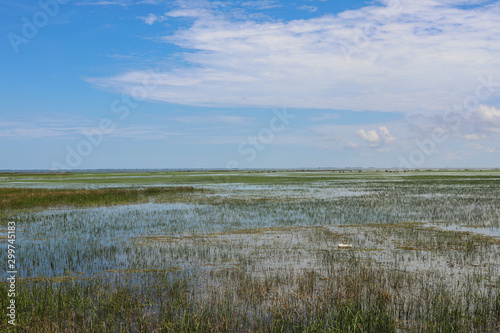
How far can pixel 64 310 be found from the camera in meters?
7.65

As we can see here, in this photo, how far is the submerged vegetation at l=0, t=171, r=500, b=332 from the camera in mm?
7297

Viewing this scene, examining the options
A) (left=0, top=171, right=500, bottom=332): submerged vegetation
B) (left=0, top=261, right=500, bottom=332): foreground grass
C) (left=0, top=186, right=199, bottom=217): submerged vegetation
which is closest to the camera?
(left=0, top=261, right=500, bottom=332): foreground grass

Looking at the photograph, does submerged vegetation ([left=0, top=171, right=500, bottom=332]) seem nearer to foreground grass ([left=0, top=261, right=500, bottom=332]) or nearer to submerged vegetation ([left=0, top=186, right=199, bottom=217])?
foreground grass ([left=0, top=261, right=500, bottom=332])

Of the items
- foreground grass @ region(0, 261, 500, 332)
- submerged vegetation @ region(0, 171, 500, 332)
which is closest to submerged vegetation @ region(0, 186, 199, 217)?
submerged vegetation @ region(0, 171, 500, 332)

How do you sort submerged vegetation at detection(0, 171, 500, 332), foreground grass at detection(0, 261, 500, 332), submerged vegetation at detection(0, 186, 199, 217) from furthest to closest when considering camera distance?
1. submerged vegetation at detection(0, 186, 199, 217)
2. submerged vegetation at detection(0, 171, 500, 332)
3. foreground grass at detection(0, 261, 500, 332)

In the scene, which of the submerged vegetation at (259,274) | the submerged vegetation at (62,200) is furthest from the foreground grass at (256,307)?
the submerged vegetation at (62,200)

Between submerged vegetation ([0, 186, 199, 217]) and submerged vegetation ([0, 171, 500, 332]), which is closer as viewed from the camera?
submerged vegetation ([0, 171, 500, 332])

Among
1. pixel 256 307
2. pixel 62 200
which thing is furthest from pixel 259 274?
pixel 62 200

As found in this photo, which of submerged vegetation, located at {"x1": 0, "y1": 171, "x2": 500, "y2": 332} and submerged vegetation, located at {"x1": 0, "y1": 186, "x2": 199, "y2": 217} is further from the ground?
submerged vegetation, located at {"x1": 0, "y1": 186, "x2": 199, "y2": 217}

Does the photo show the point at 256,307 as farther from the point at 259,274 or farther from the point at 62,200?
the point at 62,200

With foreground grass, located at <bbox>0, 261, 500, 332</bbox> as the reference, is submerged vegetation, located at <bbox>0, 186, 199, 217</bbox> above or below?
above

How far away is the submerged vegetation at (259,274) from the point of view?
7297 millimetres

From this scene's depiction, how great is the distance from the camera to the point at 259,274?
Result: 10.6 meters

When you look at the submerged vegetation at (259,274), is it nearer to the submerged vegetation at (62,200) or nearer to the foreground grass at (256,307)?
the foreground grass at (256,307)
